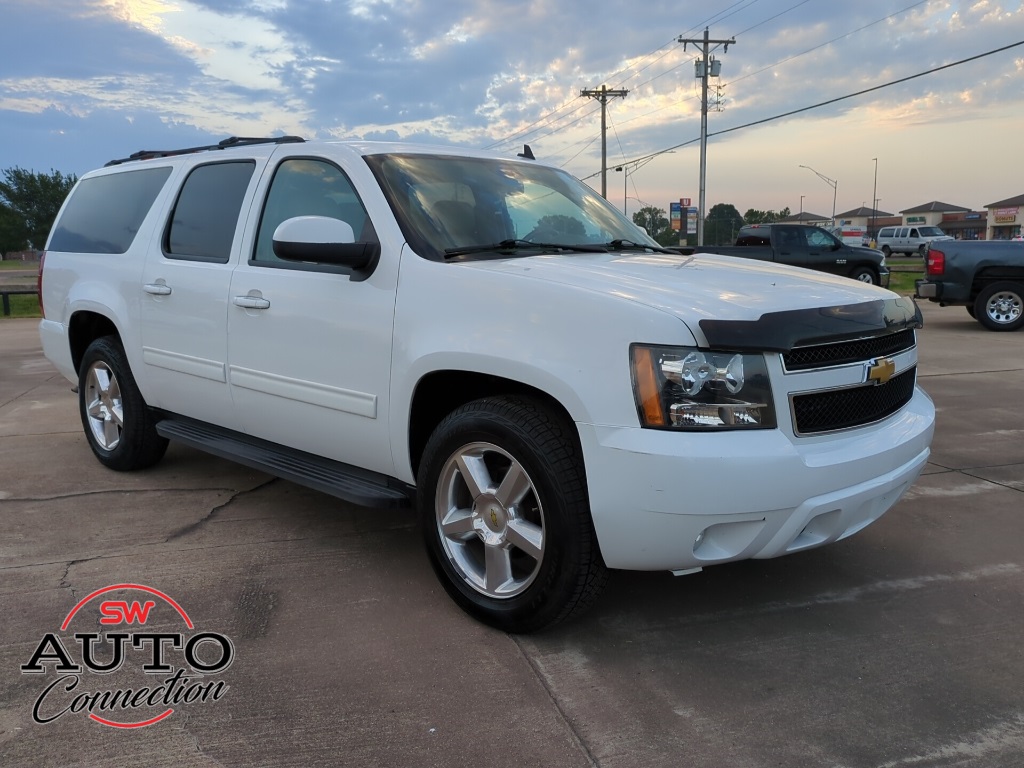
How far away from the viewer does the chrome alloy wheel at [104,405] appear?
507cm

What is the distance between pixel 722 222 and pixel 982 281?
74.8 metres

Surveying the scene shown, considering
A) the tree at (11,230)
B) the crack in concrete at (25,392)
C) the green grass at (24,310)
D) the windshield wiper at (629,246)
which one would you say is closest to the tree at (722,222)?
the green grass at (24,310)

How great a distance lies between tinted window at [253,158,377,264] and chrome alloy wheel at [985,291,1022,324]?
11733mm

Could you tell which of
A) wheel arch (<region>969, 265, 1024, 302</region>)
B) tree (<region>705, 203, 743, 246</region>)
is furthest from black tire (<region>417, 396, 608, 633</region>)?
tree (<region>705, 203, 743, 246</region>)

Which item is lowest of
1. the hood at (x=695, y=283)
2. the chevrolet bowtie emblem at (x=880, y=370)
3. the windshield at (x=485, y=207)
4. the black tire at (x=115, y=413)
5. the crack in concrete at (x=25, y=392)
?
the crack in concrete at (x=25, y=392)

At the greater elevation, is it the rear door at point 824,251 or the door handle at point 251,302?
the door handle at point 251,302

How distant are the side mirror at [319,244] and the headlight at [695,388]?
130cm

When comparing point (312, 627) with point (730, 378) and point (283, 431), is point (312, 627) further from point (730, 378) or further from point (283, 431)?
point (730, 378)

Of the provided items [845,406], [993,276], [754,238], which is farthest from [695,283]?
[754,238]

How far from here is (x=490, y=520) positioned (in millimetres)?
3033

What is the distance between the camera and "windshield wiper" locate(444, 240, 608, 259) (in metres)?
3.32

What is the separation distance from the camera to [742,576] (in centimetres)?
361

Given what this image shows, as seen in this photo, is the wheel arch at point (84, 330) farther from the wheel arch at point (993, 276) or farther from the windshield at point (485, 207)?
the wheel arch at point (993, 276)

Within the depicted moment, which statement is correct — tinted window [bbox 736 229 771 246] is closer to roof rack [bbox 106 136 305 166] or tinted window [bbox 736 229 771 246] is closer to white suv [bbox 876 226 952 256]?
roof rack [bbox 106 136 305 166]
